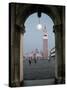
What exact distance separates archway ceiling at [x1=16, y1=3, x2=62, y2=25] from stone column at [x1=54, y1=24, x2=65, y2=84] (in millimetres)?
102

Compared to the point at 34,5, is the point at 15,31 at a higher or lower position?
lower

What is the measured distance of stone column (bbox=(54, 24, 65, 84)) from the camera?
7.34ft

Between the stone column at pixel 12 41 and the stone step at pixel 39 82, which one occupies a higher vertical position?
the stone column at pixel 12 41

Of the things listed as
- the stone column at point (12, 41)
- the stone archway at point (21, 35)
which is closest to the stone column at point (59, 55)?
the stone archway at point (21, 35)

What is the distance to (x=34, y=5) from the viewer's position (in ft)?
7.26

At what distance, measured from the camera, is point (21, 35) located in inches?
85.7

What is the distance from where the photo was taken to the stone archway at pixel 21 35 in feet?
7.06

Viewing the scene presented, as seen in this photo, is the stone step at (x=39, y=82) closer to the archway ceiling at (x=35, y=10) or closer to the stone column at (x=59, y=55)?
the stone column at (x=59, y=55)

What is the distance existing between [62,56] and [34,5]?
0.66m

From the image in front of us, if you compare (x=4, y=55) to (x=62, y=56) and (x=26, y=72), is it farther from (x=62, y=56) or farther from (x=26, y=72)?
(x=62, y=56)

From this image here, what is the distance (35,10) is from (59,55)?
575 millimetres

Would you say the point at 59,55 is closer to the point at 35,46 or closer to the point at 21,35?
the point at 35,46

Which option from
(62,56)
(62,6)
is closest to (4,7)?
(62,6)

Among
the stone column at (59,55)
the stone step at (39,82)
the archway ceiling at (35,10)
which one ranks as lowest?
the stone step at (39,82)
